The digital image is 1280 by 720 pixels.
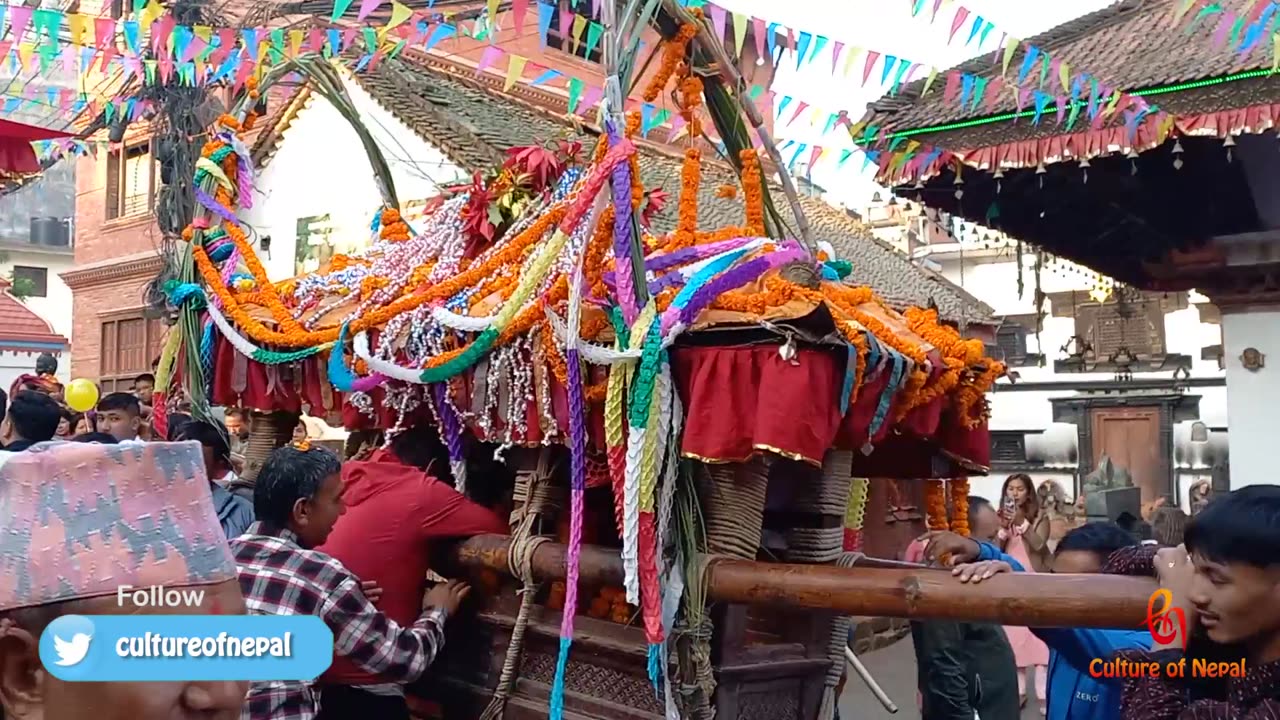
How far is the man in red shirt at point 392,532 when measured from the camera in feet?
11.3

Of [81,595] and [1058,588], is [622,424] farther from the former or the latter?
[81,595]

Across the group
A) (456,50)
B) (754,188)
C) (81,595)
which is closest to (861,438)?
(754,188)

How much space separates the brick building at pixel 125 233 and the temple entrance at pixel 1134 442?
8.28 meters

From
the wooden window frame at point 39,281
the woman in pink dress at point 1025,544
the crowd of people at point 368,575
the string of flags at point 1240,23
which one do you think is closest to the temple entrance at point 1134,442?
the woman in pink dress at point 1025,544

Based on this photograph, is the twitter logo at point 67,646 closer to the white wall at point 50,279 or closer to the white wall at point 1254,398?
the white wall at point 1254,398

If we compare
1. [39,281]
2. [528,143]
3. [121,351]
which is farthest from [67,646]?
[39,281]

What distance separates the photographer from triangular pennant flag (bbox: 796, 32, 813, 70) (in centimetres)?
471

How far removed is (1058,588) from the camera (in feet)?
8.23

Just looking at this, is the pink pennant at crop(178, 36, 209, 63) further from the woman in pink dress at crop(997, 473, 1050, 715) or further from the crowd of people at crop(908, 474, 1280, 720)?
the woman in pink dress at crop(997, 473, 1050, 715)

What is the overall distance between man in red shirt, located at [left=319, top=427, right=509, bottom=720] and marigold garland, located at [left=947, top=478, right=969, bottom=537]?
1.64 metres

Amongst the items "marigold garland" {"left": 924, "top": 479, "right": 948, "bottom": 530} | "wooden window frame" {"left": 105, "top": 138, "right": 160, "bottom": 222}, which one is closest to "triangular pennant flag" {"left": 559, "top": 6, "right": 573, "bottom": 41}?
"marigold garland" {"left": 924, "top": 479, "right": 948, "bottom": 530}

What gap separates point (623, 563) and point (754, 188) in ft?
4.37

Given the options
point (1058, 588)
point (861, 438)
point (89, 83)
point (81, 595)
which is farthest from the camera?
point (89, 83)

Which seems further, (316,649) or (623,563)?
(623,563)
